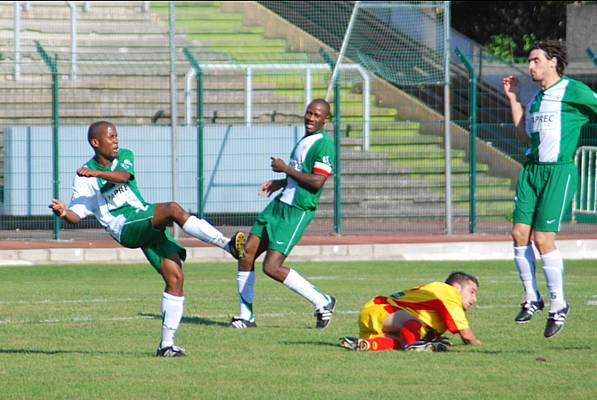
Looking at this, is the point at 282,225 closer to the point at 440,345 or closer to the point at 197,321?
the point at 197,321

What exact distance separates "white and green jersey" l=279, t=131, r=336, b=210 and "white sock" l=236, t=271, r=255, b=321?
77 centimetres

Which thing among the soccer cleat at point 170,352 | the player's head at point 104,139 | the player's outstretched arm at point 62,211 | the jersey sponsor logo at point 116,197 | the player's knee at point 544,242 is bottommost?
the soccer cleat at point 170,352

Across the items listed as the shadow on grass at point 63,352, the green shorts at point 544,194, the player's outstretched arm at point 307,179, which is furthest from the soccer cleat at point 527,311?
the shadow on grass at point 63,352

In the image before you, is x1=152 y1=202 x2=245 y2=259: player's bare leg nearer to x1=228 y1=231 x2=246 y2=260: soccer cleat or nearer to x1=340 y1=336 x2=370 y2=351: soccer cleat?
x1=228 y1=231 x2=246 y2=260: soccer cleat

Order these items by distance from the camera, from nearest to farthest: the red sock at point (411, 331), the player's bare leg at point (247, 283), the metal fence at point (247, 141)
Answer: the red sock at point (411, 331)
the player's bare leg at point (247, 283)
the metal fence at point (247, 141)

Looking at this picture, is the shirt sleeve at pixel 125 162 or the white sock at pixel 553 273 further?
the white sock at pixel 553 273

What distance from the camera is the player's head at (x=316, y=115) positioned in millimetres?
11359

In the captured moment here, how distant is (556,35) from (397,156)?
11.1 metres

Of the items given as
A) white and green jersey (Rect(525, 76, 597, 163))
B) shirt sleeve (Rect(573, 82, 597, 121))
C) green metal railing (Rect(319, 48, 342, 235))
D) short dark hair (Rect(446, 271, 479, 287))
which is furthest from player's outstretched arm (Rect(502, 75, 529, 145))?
green metal railing (Rect(319, 48, 342, 235))

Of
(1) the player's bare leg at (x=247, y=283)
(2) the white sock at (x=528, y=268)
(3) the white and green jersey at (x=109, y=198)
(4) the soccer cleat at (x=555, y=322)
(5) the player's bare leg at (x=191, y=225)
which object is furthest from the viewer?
(1) the player's bare leg at (x=247, y=283)

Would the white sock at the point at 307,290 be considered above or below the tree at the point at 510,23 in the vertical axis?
below

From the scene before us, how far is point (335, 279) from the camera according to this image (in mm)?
16484

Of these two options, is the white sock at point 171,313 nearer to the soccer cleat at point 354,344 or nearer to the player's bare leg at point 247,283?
the soccer cleat at point 354,344

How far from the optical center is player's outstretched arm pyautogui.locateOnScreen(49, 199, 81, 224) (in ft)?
30.1
